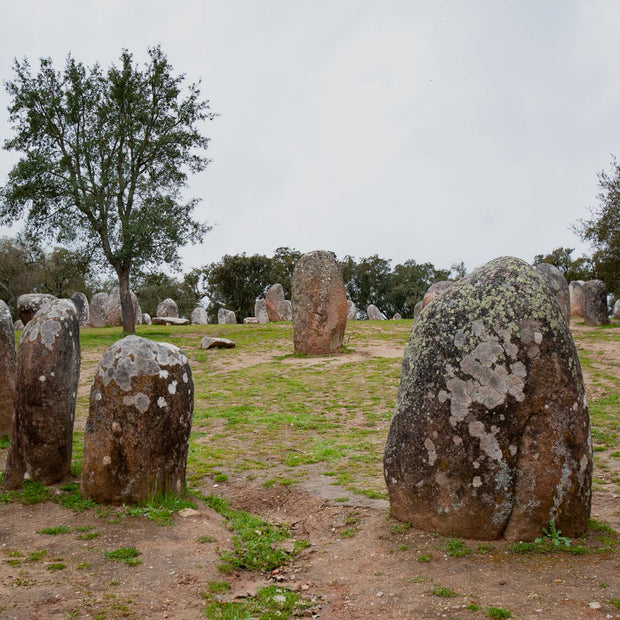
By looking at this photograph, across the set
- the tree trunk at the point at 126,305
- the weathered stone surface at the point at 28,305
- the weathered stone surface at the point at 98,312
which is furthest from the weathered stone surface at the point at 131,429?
the weathered stone surface at the point at 98,312

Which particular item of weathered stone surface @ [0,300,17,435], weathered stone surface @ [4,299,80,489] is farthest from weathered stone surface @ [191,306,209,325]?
weathered stone surface @ [4,299,80,489]

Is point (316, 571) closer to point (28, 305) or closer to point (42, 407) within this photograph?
point (42, 407)

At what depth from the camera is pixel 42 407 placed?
7129mm

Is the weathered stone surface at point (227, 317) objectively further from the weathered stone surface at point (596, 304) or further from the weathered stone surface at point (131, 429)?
the weathered stone surface at point (131, 429)

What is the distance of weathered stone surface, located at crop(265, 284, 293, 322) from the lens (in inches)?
1451

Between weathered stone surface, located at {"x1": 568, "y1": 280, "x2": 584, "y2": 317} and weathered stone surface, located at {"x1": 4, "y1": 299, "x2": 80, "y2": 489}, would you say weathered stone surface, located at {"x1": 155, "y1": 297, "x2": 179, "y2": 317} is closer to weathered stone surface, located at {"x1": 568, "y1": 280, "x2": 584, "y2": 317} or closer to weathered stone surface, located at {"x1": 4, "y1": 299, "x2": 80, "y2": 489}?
weathered stone surface, located at {"x1": 568, "y1": 280, "x2": 584, "y2": 317}

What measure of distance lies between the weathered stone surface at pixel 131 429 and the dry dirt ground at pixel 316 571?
1.22ft

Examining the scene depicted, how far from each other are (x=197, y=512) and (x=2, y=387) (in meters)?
5.72

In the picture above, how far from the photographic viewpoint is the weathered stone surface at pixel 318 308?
18.7 m

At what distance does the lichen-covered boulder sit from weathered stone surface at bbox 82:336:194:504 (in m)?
2.74

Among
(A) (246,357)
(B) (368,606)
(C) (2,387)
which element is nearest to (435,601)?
(B) (368,606)

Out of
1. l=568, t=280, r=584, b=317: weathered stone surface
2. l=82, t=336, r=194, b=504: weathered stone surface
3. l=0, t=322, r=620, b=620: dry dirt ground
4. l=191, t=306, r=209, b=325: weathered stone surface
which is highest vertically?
l=568, t=280, r=584, b=317: weathered stone surface

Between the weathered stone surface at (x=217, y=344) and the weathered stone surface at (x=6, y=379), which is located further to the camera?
the weathered stone surface at (x=217, y=344)

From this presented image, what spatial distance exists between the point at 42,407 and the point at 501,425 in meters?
5.44
